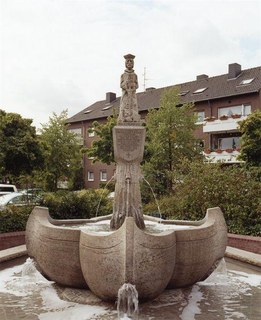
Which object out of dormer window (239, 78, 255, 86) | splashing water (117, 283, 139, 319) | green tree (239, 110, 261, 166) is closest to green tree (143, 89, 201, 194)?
green tree (239, 110, 261, 166)

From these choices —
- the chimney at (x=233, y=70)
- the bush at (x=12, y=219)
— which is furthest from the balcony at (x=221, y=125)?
the bush at (x=12, y=219)

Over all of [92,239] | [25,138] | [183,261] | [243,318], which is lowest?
[243,318]

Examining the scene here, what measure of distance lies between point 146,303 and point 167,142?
20083mm

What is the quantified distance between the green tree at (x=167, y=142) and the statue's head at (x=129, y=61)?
16103mm

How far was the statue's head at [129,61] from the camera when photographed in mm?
9102

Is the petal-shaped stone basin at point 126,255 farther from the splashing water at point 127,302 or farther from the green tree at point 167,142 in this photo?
the green tree at point 167,142

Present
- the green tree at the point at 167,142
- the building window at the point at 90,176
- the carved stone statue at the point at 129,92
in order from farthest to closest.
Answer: the building window at the point at 90,176 < the green tree at the point at 167,142 < the carved stone statue at the point at 129,92

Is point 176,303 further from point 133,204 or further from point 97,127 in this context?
point 97,127

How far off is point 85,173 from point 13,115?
27.0 metres

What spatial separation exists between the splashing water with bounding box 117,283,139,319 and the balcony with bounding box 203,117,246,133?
28.9 metres

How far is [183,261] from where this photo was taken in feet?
23.2

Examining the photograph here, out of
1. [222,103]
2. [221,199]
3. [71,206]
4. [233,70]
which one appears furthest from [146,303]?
[233,70]

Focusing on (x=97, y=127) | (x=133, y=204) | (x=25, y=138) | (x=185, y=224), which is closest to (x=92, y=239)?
(x=133, y=204)

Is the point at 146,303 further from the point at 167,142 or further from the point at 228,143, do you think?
the point at 228,143
